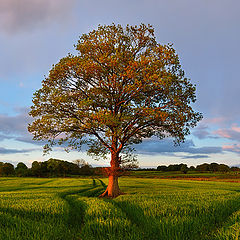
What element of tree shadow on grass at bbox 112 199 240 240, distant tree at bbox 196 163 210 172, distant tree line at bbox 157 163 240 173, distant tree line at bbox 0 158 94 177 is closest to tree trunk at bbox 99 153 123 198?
tree shadow on grass at bbox 112 199 240 240

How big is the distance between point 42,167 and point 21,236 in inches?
5209

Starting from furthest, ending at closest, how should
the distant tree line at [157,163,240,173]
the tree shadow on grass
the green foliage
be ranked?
the distant tree line at [157,163,240,173]
the green foliage
the tree shadow on grass

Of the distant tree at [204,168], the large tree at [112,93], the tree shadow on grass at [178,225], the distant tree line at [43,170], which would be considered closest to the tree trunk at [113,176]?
the large tree at [112,93]

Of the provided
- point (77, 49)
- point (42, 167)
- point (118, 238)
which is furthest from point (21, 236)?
point (42, 167)

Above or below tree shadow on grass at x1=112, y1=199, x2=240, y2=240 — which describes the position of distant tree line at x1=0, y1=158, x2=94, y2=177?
below

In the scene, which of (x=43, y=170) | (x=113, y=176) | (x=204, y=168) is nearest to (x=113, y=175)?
(x=113, y=176)

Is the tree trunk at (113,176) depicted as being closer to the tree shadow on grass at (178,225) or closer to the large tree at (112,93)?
the large tree at (112,93)

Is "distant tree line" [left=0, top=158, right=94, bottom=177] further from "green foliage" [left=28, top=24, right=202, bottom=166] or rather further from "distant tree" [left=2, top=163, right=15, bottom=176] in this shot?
"green foliage" [left=28, top=24, right=202, bottom=166]

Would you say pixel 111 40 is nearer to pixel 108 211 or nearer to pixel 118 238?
pixel 108 211

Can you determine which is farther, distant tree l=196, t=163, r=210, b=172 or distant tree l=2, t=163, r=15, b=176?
distant tree l=196, t=163, r=210, b=172

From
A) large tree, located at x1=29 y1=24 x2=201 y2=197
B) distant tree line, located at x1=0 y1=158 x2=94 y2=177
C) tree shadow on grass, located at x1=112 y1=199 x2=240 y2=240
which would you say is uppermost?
large tree, located at x1=29 y1=24 x2=201 y2=197

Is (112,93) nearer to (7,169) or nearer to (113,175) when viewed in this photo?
(113,175)

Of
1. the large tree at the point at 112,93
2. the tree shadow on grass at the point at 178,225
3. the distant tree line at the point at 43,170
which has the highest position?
the large tree at the point at 112,93

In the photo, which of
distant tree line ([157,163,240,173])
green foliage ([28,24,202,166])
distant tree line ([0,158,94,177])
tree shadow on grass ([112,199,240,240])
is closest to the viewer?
tree shadow on grass ([112,199,240,240])
